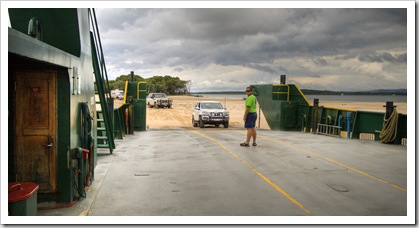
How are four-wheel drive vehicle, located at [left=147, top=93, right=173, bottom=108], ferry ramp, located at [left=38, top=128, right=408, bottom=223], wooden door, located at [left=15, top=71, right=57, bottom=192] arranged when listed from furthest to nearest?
1. four-wheel drive vehicle, located at [left=147, top=93, right=173, bottom=108]
2. ferry ramp, located at [left=38, top=128, right=408, bottom=223]
3. wooden door, located at [left=15, top=71, right=57, bottom=192]

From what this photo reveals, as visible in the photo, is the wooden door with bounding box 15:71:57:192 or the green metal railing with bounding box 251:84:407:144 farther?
the green metal railing with bounding box 251:84:407:144

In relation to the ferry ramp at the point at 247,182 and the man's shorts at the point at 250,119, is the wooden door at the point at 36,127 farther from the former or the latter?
the man's shorts at the point at 250,119

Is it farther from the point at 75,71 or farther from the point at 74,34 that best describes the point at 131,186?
the point at 74,34

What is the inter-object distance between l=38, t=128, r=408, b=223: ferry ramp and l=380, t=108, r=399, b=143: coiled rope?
1.64m

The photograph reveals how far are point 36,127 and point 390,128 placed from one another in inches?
516

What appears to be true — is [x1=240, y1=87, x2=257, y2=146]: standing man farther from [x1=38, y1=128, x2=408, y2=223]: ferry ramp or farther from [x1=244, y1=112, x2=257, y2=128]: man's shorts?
[x1=38, y1=128, x2=408, y2=223]: ferry ramp

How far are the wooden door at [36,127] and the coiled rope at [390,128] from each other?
12793 millimetres

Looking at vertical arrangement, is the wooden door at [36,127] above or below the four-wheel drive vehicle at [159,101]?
below

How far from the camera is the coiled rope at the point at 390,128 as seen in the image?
1501cm

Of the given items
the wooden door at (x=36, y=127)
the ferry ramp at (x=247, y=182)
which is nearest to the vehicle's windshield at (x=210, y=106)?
the ferry ramp at (x=247, y=182)

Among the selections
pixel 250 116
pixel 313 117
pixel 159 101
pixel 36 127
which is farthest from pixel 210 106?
pixel 159 101

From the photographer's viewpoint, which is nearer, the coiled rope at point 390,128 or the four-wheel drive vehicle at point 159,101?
the coiled rope at point 390,128

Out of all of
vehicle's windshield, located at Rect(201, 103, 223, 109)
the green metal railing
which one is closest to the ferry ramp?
the green metal railing

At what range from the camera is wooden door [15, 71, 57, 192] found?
21.7 ft
